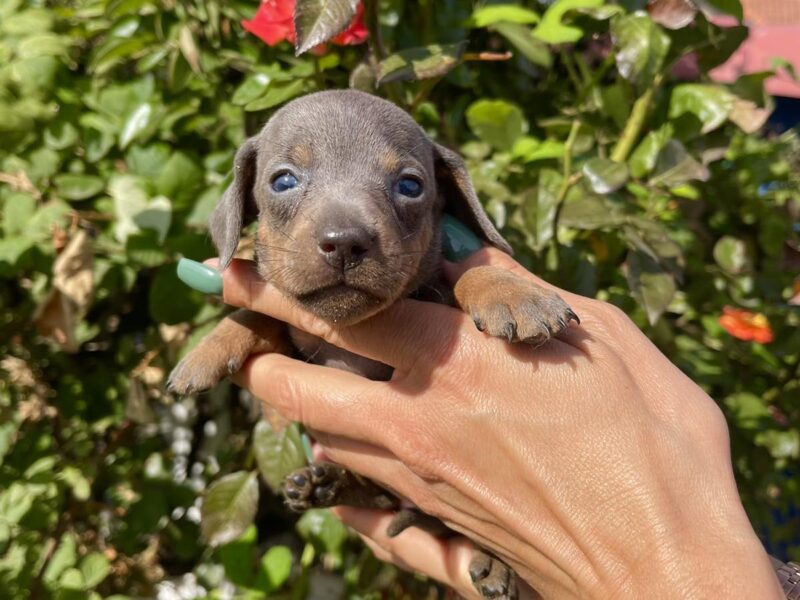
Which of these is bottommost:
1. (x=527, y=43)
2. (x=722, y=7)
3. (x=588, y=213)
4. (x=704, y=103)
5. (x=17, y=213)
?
(x=17, y=213)

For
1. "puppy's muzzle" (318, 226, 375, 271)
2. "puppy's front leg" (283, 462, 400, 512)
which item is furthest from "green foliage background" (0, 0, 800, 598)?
"puppy's muzzle" (318, 226, 375, 271)

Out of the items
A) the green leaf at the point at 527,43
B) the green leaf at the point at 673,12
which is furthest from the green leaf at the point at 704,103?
the green leaf at the point at 527,43

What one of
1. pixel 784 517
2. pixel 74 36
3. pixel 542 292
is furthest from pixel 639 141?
pixel 784 517

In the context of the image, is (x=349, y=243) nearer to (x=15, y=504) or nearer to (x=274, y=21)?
(x=274, y=21)

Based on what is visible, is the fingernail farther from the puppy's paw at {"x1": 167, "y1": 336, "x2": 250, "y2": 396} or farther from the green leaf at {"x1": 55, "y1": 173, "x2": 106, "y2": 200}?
the green leaf at {"x1": 55, "y1": 173, "x2": 106, "y2": 200}

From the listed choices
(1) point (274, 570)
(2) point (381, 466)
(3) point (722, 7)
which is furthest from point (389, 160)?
(1) point (274, 570)

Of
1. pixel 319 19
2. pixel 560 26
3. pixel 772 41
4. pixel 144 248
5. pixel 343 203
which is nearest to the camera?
pixel 319 19
